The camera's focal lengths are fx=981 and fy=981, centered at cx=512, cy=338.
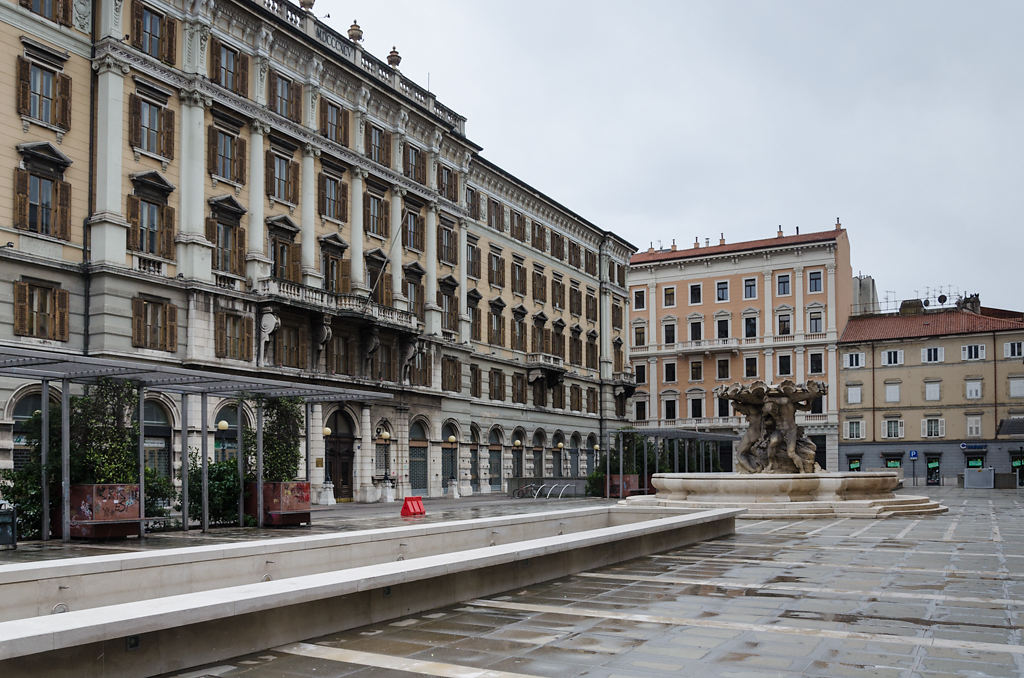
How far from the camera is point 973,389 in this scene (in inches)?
2766

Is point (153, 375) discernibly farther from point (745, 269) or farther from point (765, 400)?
point (745, 269)

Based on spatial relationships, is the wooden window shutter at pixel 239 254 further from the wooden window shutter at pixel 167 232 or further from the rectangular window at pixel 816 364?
the rectangular window at pixel 816 364

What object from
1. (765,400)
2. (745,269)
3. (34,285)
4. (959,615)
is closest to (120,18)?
(34,285)

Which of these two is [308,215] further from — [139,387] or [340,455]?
[139,387]

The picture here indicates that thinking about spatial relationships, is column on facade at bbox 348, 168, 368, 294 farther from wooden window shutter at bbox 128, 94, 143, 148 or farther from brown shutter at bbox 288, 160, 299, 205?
wooden window shutter at bbox 128, 94, 143, 148

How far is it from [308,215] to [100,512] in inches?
833

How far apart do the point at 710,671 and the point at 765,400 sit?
2414cm

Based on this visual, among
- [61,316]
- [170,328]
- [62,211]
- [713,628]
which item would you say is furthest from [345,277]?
[713,628]

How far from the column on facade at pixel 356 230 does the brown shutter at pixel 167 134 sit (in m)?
10.1

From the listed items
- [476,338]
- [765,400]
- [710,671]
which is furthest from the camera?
[476,338]

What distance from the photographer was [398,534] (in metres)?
14.0

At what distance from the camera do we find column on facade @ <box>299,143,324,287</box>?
39.0 m

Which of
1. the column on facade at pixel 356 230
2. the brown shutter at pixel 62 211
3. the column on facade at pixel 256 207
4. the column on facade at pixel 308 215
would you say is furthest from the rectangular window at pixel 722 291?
the brown shutter at pixel 62 211

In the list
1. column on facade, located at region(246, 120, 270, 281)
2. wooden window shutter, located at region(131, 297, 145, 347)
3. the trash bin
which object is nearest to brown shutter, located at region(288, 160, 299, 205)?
column on facade, located at region(246, 120, 270, 281)
